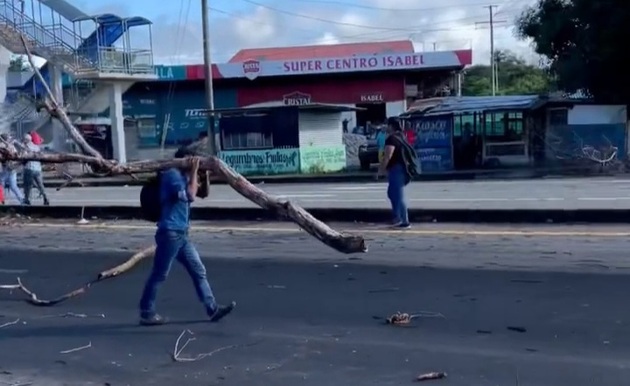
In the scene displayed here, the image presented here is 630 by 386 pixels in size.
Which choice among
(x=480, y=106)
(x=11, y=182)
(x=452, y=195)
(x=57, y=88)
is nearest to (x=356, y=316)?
(x=452, y=195)

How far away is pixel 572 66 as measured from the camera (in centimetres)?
3709

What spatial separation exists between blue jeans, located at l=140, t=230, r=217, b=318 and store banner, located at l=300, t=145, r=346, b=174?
2826 cm


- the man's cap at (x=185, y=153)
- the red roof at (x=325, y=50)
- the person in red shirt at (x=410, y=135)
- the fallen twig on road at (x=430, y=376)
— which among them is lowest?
the fallen twig on road at (x=430, y=376)

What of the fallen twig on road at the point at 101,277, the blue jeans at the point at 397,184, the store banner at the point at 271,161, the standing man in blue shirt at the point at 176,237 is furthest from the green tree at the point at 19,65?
the standing man in blue shirt at the point at 176,237

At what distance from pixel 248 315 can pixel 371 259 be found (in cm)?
331

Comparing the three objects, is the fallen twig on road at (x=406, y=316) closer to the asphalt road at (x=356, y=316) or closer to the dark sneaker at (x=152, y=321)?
the asphalt road at (x=356, y=316)

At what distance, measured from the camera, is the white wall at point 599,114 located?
111 ft

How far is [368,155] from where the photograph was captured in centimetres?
3919

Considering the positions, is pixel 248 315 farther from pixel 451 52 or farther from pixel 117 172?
pixel 451 52

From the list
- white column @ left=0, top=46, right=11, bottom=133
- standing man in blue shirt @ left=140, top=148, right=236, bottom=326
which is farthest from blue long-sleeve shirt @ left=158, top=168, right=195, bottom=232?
white column @ left=0, top=46, right=11, bottom=133

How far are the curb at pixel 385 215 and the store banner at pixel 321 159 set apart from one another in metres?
17.6

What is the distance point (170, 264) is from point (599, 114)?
26.4 metres

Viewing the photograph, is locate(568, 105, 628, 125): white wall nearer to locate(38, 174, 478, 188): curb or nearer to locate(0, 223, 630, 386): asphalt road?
locate(38, 174, 478, 188): curb

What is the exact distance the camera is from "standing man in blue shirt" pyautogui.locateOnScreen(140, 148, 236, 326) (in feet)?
30.8
